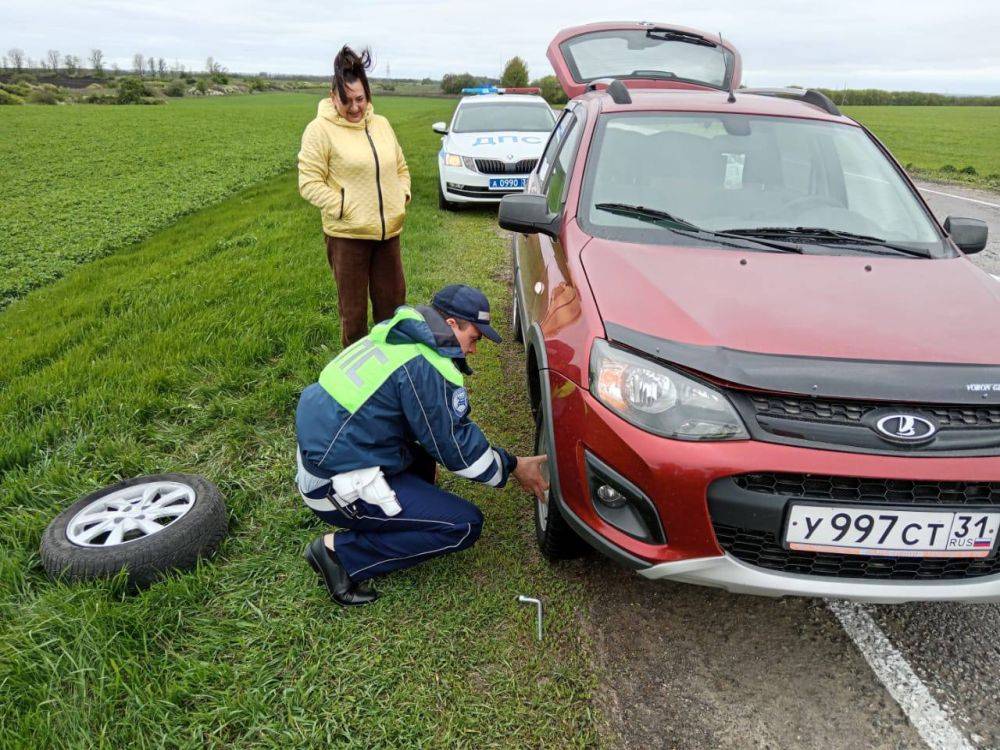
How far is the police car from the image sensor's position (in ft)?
31.2

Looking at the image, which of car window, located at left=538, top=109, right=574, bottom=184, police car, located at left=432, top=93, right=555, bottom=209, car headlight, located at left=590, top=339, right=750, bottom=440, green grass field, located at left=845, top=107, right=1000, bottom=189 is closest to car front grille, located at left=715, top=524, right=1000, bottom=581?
car headlight, located at left=590, top=339, right=750, bottom=440

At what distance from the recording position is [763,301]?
7.22 ft

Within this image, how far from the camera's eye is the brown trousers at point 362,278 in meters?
4.14

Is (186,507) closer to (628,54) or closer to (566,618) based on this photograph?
(566,618)

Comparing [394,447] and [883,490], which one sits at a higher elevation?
[883,490]

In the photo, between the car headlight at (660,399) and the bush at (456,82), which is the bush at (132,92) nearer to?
the bush at (456,82)

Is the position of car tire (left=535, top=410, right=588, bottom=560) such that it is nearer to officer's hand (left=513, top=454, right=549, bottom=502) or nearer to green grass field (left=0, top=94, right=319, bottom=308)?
officer's hand (left=513, top=454, right=549, bottom=502)

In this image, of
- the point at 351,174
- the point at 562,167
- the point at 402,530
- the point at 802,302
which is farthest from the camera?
the point at 351,174

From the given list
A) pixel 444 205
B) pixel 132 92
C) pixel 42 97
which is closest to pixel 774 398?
pixel 444 205

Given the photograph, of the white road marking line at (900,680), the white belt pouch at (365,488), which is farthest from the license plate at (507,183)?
the white road marking line at (900,680)

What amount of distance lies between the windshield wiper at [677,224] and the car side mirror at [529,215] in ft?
0.68

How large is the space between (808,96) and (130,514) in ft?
12.8

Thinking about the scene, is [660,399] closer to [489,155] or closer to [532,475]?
[532,475]

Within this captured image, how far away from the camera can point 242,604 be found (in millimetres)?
2488
